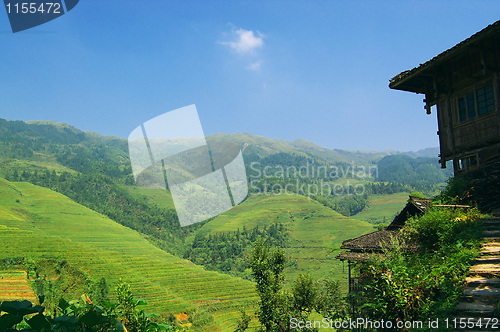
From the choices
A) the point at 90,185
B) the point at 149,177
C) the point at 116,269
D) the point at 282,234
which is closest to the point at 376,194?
the point at 282,234

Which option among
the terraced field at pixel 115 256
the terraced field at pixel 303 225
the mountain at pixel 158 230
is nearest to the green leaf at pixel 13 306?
the mountain at pixel 158 230

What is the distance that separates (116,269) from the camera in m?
64.6

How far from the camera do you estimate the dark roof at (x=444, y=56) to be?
29.1 feet

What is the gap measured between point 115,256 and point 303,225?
7717 cm

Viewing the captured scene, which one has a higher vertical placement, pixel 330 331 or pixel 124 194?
pixel 124 194

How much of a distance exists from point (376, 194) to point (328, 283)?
16357cm

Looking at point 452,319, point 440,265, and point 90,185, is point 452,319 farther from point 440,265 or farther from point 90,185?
point 90,185

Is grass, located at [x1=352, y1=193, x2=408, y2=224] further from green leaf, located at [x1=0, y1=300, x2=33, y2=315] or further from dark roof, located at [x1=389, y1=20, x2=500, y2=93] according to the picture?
green leaf, located at [x1=0, y1=300, x2=33, y2=315]

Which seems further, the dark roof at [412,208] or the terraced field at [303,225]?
the terraced field at [303,225]

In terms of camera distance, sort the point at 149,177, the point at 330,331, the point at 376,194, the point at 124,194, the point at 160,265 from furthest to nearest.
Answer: the point at 376,194 < the point at 124,194 < the point at 149,177 < the point at 160,265 < the point at 330,331

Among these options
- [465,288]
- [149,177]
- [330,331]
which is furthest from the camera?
[149,177]

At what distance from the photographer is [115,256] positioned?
236 ft

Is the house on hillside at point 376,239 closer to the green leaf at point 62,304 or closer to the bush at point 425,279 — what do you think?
the bush at point 425,279

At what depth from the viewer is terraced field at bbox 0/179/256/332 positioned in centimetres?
5875
